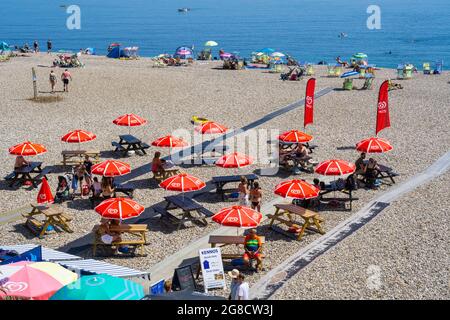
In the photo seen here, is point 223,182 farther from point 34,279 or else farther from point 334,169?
point 34,279

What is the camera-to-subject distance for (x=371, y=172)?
18.9 metres

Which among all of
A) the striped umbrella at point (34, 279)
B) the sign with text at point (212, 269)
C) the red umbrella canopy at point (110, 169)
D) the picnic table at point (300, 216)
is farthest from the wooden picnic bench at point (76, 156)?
the striped umbrella at point (34, 279)

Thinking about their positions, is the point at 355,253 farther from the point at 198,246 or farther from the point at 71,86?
the point at 71,86

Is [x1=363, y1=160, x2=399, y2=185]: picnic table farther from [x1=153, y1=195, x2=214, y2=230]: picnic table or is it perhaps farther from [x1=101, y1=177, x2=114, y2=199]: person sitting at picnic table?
[x1=101, y1=177, x2=114, y2=199]: person sitting at picnic table

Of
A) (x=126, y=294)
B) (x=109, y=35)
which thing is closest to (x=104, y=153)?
(x=126, y=294)

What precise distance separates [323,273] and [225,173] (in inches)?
313

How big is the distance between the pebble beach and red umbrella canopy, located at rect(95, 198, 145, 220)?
94cm

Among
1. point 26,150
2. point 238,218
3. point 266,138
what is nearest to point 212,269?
point 238,218

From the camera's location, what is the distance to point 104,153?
74.4 feet

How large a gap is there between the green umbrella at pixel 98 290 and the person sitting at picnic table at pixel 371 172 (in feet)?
35.3

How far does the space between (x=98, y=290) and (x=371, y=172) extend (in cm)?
1150

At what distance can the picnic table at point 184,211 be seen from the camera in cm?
1572

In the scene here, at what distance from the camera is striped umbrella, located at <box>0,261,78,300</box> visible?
9.92m
